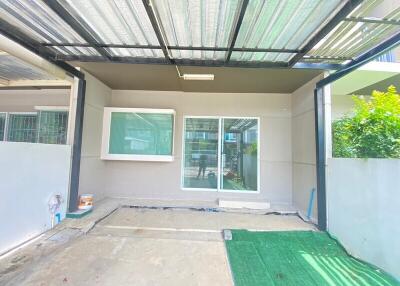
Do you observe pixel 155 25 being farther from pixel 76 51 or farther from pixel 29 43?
pixel 29 43

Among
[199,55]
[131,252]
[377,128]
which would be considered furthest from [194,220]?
[377,128]

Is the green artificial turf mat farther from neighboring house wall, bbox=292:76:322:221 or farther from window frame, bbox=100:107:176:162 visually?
window frame, bbox=100:107:176:162

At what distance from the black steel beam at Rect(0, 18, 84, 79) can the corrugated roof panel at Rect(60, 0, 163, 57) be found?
915mm

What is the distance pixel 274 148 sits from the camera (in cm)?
530

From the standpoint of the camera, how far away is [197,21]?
7.67 feet

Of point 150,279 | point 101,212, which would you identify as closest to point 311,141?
point 150,279

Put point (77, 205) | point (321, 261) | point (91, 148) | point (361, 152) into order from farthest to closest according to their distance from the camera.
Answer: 1. point (91, 148)
2. point (77, 205)
3. point (361, 152)
4. point (321, 261)

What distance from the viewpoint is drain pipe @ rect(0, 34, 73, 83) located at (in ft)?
8.56

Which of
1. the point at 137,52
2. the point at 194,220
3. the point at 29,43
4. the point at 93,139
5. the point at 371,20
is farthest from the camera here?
the point at 93,139

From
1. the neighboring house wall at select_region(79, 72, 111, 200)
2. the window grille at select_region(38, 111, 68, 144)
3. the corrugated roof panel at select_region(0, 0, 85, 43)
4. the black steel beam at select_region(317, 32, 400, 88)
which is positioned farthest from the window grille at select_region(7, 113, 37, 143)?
the black steel beam at select_region(317, 32, 400, 88)

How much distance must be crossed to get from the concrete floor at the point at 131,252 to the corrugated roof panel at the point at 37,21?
2.76 metres

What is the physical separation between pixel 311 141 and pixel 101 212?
14.4 ft

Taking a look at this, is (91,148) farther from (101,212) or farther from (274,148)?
(274,148)

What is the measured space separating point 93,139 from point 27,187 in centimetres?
187
